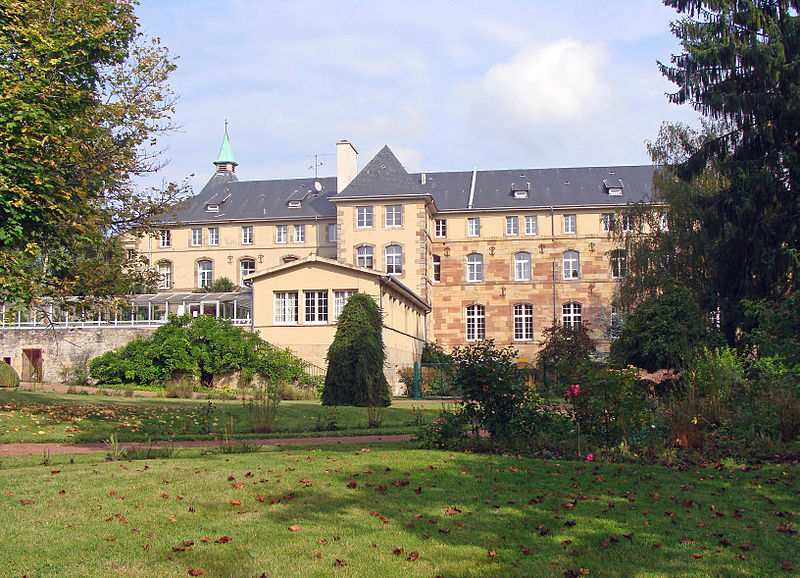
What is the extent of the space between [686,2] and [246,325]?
23877mm

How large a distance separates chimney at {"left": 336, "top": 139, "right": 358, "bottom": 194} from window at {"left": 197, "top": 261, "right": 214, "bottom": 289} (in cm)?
1179

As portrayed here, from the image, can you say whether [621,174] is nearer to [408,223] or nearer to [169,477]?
[408,223]

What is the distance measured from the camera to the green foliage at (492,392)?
428 inches

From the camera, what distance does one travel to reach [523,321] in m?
56.3

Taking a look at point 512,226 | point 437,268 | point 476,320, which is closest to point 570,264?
point 512,226

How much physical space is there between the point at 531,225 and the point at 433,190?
8.19 metres

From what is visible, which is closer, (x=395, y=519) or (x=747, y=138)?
(x=395, y=519)

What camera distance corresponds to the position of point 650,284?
32.4 m

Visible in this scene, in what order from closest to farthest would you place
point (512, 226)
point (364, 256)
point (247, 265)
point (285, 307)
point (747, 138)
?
point (747, 138), point (285, 307), point (364, 256), point (512, 226), point (247, 265)

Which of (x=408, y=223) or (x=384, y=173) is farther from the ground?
(x=384, y=173)

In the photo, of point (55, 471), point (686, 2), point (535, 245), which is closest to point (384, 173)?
point (535, 245)

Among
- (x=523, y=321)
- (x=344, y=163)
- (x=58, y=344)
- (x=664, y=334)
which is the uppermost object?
(x=344, y=163)

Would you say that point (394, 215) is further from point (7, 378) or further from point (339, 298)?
point (7, 378)

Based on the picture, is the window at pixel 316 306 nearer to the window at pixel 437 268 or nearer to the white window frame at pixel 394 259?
the white window frame at pixel 394 259
